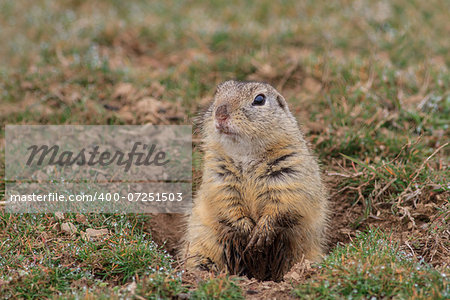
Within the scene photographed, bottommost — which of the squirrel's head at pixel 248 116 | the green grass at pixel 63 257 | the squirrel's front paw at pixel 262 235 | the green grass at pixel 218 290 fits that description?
the green grass at pixel 63 257

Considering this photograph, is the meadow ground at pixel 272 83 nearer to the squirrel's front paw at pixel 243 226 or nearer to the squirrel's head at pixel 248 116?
the squirrel's front paw at pixel 243 226

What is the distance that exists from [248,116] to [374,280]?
177 cm

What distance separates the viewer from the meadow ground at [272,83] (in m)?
4.20

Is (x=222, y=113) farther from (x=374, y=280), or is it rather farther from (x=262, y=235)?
(x=374, y=280)

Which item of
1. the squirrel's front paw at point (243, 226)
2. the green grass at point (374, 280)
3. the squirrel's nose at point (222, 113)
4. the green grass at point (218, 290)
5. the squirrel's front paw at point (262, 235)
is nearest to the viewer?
the green grass at point (374, 280)

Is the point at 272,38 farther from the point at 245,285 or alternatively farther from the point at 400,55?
the point at 245,285

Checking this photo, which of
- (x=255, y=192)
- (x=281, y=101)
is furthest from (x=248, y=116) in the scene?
(x=255, y=192)

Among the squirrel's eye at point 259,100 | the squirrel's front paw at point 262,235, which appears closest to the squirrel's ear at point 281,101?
the squirrel's eye at point 259,100

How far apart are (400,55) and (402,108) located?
1885mm

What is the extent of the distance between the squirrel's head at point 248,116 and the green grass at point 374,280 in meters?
1.28

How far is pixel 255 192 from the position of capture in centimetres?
492

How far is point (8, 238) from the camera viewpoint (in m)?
4.80

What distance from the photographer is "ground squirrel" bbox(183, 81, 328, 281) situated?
15.9ft

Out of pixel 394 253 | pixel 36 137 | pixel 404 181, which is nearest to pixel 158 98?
pixel 36 137
